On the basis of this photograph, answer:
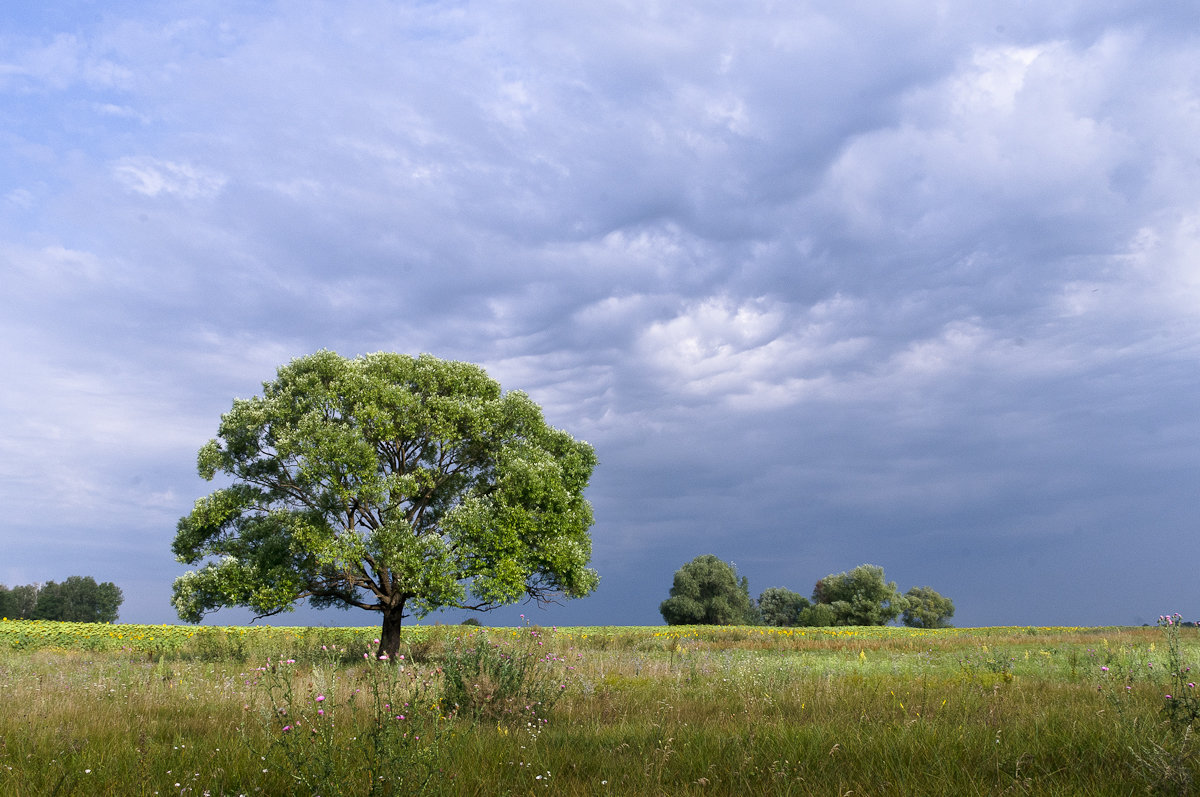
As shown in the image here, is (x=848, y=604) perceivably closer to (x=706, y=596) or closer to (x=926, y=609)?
(x=706, y=596)

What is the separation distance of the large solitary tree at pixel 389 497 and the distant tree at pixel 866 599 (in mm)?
60310

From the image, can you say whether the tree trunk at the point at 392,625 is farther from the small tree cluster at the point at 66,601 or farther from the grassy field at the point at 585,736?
the small tree cluster at the point at 66,601

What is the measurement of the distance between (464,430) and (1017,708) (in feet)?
57.8

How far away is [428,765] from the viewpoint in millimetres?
4910

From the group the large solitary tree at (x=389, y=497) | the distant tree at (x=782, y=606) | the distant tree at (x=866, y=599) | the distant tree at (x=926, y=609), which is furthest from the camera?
the distant tree at (x=926, y=609)

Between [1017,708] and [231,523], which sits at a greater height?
[231,523]

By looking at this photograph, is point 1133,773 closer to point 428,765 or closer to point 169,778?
point 428,765

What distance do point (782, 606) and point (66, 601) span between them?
97.3 m

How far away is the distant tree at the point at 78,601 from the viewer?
86.6 m

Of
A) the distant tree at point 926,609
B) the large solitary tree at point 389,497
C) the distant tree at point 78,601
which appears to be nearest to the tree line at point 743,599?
the distant tree at point 926,609

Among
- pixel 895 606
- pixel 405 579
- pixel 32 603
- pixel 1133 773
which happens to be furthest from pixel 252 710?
pixel 32 603

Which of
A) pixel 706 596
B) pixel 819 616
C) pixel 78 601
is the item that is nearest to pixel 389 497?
pixel 706 596

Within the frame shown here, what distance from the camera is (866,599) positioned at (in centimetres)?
7300

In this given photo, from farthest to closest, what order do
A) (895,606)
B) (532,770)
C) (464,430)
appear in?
(895,606) < (464,430) < (532,770)
